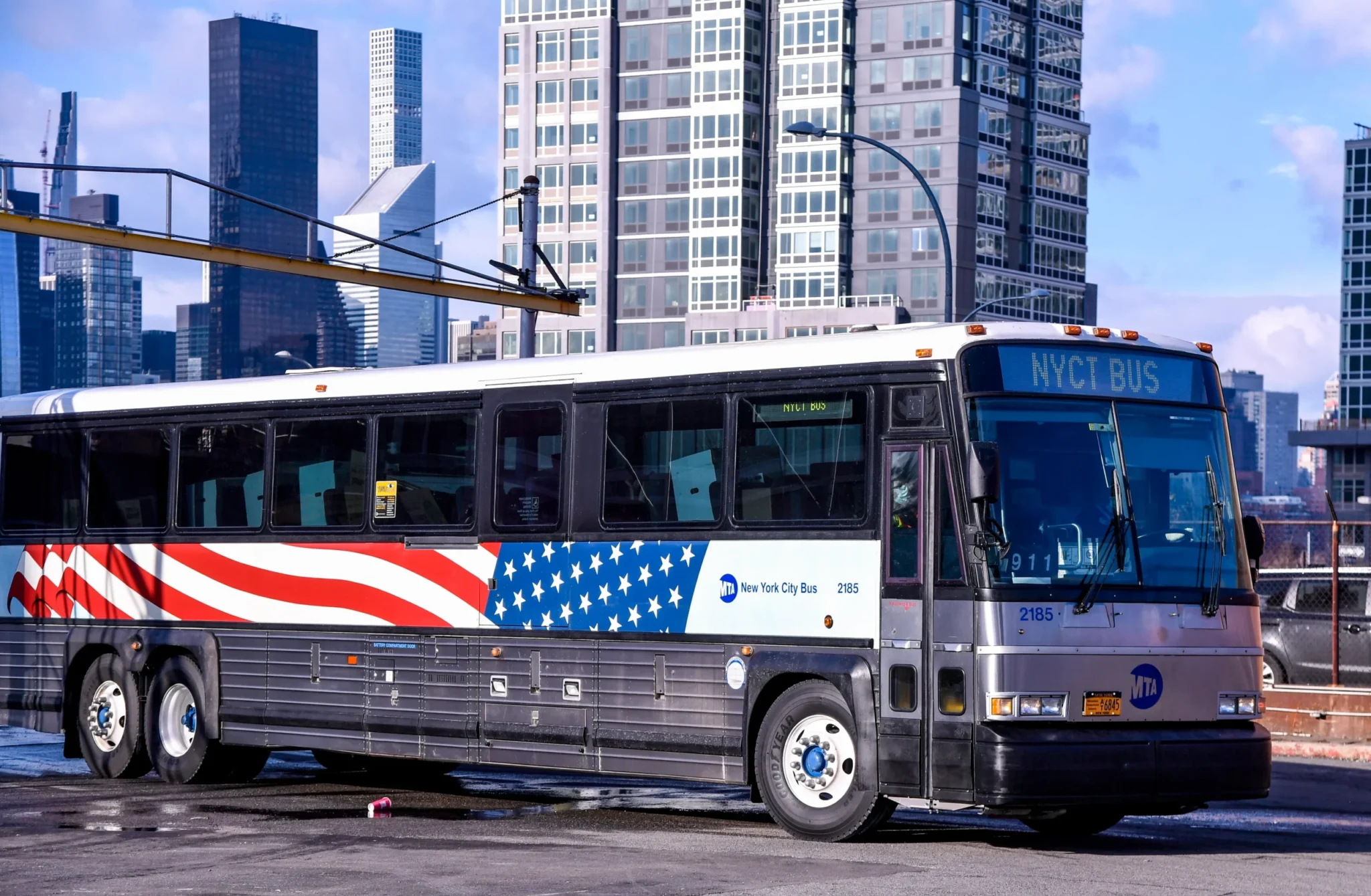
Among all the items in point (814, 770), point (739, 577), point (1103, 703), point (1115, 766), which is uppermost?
point (739, 577)

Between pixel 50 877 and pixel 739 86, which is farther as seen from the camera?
pixel 739 86

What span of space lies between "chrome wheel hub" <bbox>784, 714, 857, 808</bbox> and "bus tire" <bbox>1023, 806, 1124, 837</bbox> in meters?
1.67

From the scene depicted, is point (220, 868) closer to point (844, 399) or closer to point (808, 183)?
point (844, 399)

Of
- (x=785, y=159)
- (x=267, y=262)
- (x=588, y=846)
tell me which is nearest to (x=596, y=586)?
(x=588, y=846)

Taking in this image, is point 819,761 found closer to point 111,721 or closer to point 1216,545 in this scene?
point 1216,545

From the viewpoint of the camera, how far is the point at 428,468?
53.2ft

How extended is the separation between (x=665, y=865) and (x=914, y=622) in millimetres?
2234

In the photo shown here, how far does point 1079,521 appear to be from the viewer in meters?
12.7

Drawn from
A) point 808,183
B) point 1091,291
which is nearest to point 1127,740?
point 808,183

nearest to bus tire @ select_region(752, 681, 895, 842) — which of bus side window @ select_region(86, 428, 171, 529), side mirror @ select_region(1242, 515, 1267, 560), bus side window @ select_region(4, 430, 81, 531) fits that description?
side mirror @ select_region(1242, 515, 1267, 560)

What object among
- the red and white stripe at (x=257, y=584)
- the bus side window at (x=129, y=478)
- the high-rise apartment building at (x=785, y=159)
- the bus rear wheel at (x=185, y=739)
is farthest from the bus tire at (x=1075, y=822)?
the high-rise apartment building at (x=785, y=159)

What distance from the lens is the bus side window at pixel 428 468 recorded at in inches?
626

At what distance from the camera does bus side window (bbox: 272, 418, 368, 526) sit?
1670cm

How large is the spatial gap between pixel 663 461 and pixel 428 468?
8.30 ft
